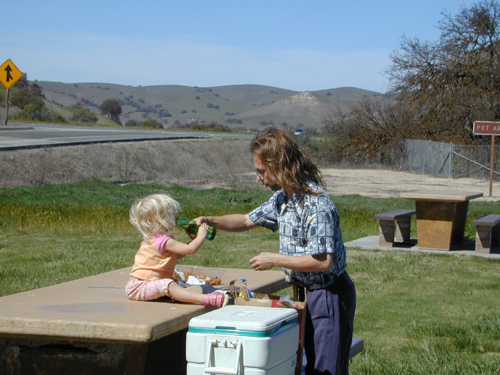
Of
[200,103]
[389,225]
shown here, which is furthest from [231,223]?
[200,103]

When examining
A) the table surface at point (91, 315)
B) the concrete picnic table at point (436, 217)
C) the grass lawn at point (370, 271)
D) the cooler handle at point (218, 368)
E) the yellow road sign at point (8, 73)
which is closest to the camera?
the cooler handle at point (218, 368)

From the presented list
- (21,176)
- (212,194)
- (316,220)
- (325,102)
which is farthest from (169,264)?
(325,102)

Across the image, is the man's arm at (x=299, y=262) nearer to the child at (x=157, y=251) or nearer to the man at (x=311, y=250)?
the man at (x=311, y=250)

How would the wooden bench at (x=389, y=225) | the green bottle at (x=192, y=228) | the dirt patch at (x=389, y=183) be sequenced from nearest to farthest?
the green bottle at (x=192, y=228), the wooden bench at (x=389, y=225), the dirt patch at (x=389, y=183)

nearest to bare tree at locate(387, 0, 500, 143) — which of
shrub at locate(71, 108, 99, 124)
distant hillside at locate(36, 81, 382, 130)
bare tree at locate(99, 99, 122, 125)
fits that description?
shrub at locate(71, 108, 99, 124)

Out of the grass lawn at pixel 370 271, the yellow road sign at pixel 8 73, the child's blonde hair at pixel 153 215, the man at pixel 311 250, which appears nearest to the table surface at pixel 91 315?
the child's blonde hair at pixel 153 215

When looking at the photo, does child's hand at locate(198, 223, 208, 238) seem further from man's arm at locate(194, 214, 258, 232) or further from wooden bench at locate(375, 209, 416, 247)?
wooden bench at locate(375, 209, 416, 247)

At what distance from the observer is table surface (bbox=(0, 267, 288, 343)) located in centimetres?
270

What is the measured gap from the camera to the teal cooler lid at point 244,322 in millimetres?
2438

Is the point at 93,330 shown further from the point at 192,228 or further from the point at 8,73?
the point at 8,73

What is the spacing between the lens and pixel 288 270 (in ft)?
10.5

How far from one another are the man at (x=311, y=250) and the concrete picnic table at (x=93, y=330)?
0.57 metres

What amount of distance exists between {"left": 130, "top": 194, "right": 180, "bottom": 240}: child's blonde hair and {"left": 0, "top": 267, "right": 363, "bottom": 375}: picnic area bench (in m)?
0.40

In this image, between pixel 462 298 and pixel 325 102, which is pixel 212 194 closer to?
pixel 462 298
